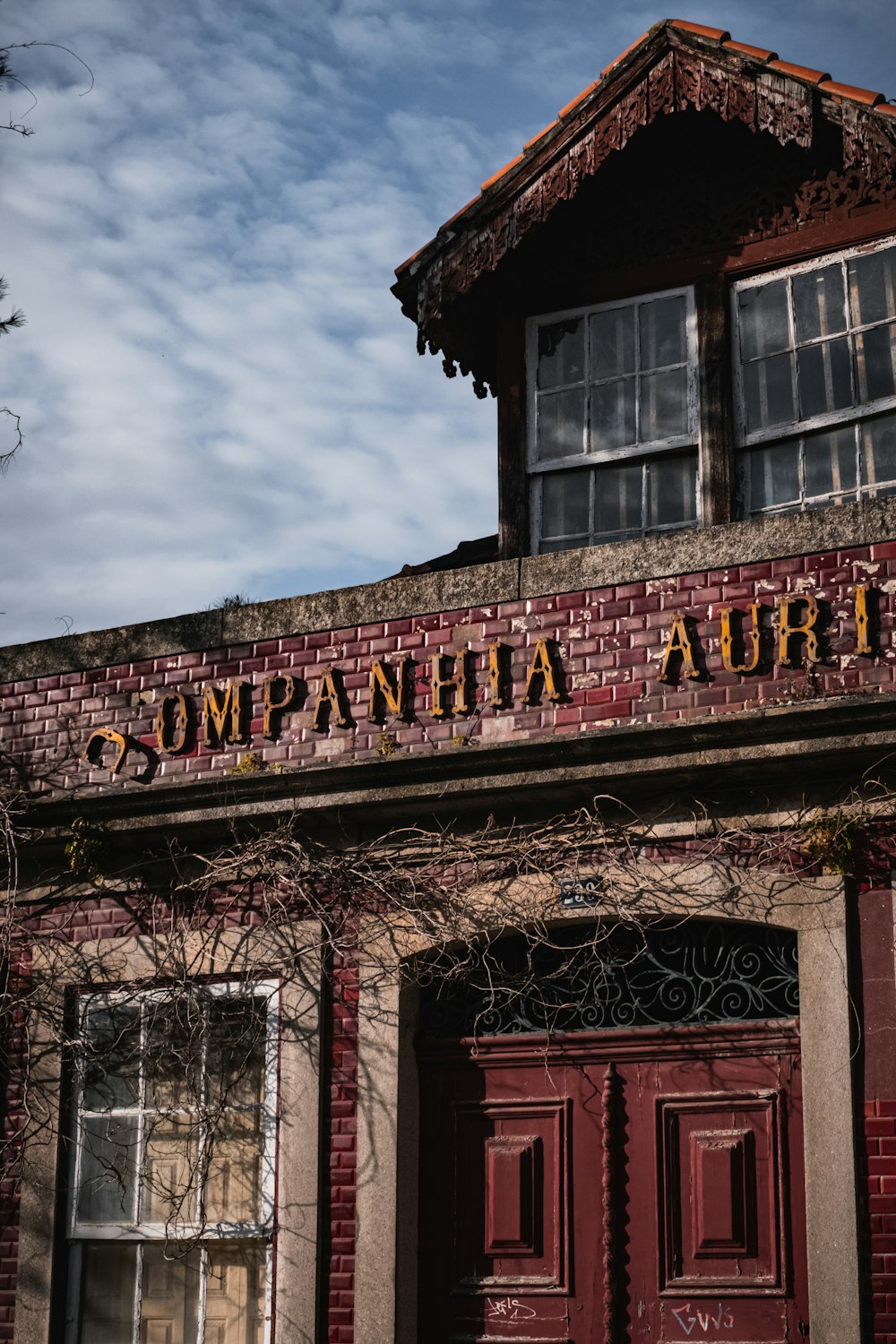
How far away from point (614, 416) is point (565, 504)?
554 mm

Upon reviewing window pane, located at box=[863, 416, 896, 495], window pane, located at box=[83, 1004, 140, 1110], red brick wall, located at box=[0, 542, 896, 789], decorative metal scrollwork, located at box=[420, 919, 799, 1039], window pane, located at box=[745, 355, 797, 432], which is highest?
window pane, located at box=[745, 355, 797, 432]

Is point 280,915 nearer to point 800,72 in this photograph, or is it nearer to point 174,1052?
point 174,1052

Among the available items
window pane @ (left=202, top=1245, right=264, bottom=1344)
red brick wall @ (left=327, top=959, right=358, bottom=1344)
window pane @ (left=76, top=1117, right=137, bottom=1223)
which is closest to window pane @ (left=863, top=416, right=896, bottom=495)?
red brick wall @ (left=327, top=959, right=358, bottom=1344)

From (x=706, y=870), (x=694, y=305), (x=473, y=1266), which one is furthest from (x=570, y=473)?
(x=473, y=1266)

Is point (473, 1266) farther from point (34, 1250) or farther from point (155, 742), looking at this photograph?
point (155, 742)

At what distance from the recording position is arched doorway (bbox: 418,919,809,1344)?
7.10 m

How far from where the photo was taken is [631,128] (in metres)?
9.02

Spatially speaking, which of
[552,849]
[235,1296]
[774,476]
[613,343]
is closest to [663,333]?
[613,343]

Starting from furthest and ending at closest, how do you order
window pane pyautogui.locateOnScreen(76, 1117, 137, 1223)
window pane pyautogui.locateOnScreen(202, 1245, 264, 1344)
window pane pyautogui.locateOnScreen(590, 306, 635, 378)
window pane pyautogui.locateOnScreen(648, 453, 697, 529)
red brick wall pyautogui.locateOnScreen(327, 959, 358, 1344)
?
window pane pyautogui.locateOnScreen(590, 306, 635, 378) → window pane pyautogui.locateOnScreen(648, 453, 697, 529) → window pane pyautogui.locateOnScreen(76, 1117, 137, 1223) → window pane pyautogui.locateOnScreen(202, 1245, 264, 1344) → red brick wall pyautogui.locateOnScreen(327, 959, 358, 1344)

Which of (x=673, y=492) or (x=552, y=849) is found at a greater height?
(x=673, y=492)

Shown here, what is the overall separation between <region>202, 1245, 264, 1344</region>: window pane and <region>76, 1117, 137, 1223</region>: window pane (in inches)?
23.1

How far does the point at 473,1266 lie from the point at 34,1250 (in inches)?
93.5

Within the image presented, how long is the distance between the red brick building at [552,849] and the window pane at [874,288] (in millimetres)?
36

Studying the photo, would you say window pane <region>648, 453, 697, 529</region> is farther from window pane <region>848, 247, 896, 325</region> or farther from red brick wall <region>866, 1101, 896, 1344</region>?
red brick wall <region>866, 1101, 896, 1344</region>
